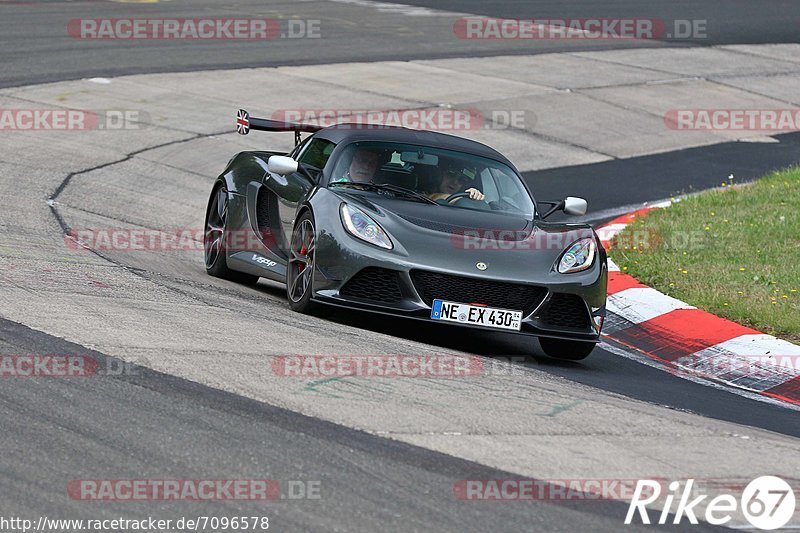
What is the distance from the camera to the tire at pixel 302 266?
838cm

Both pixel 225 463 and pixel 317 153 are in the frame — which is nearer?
pixel 225 463

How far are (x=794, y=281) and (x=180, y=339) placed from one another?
5.30 m

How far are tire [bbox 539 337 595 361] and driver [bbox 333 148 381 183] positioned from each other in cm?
165

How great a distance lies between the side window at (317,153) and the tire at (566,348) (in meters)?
2.07

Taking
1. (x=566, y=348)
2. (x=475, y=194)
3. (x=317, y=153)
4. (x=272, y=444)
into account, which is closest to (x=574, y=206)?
(x=475, y=194)

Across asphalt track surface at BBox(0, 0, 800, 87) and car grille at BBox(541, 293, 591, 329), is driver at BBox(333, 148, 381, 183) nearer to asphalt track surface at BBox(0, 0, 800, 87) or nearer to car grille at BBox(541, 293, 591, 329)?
car grille at BBox(541, 293, 591, 329)

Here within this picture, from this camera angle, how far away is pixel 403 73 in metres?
21.0

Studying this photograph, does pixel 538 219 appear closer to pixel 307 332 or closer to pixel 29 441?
pixel 307 332

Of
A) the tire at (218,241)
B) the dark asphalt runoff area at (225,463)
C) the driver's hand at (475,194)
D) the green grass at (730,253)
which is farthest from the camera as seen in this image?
the tire at (218,241)

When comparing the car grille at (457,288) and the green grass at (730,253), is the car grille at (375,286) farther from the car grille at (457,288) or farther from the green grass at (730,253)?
the green grass at (730,253)

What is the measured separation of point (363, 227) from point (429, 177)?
1.04m

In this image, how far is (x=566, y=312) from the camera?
823 cm

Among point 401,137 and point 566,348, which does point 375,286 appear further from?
point 401,137

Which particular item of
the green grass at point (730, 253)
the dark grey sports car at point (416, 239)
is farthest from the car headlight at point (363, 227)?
the green grass at point (730, 253)
